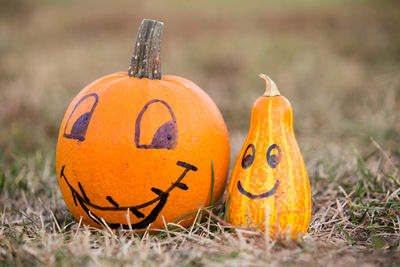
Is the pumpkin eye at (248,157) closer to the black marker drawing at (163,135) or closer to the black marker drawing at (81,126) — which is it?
the black marker drawing at (163,135)

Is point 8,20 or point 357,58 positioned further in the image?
point 8,20

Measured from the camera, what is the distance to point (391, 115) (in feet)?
16.0

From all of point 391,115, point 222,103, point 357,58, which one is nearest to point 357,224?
point 391,115

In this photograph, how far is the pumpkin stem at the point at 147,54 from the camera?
8.36ft

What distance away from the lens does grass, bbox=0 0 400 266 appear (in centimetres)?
212

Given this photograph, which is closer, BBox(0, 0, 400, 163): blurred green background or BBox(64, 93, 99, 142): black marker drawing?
BBox(64, 93, 99, 142): black marker drawing

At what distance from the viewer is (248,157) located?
2.37 metres

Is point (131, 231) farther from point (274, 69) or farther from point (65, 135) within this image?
point (274, 69)

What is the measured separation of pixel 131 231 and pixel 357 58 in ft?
22.1

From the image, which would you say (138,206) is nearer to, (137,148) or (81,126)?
(137,148)

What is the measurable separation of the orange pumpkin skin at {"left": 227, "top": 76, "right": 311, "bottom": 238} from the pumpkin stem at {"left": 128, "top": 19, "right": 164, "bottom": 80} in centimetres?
75

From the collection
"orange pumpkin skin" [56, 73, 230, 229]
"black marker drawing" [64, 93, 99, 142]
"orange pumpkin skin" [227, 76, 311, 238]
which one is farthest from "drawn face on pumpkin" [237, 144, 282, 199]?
"black marker drawing" [64, 93, 99, 142]

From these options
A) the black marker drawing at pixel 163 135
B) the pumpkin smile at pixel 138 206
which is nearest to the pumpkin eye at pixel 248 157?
the pumpkin smile at pixel 138 206

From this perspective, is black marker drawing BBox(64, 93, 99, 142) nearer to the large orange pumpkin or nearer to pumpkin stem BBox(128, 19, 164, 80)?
the large orange pumpkin
